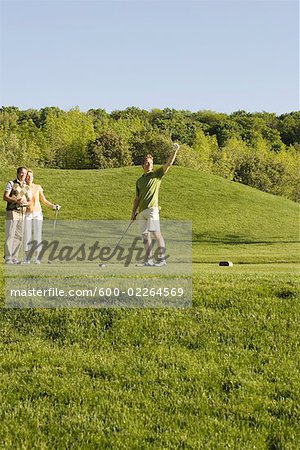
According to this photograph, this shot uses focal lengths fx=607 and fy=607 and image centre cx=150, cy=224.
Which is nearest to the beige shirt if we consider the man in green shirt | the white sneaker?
the man in green shirt

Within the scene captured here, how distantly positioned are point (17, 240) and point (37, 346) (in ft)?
24.4

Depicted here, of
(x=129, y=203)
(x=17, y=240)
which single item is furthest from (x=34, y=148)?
(x=17, y=240)

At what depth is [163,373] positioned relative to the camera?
7.53 metres

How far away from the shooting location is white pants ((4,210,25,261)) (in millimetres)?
15031

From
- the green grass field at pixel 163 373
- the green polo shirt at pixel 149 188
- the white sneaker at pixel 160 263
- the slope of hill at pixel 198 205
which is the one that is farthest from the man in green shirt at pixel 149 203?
the slope of hill at pixel 198 205

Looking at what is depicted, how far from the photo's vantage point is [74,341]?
8656mm

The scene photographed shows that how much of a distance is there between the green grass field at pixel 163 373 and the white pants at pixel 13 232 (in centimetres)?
467

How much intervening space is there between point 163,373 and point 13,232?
28.4 ft

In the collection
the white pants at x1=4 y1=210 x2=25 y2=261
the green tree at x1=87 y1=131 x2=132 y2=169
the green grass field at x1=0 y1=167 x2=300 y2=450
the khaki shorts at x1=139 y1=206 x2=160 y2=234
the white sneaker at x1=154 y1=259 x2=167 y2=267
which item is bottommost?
the green grass field at x1=0 y1=167 x2=300 y2=450

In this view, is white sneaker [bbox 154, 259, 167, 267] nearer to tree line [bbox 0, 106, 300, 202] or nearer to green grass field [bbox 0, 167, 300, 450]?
green grass field [bbox 0, 167, 300, 450]

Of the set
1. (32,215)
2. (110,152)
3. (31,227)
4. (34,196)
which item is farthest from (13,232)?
(110,152)

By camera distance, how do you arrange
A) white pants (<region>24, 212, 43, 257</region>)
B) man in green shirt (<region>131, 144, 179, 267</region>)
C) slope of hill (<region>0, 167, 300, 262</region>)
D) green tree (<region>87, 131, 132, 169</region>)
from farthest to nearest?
green tree (<region>87, 131, 132, 169</region>) < slope of hill (<region>0, 167, 300, 262</region>) < white pants (<region>24, 212, 43, 257</region>) < man in green shirt (<region>131, 144, 179, 267</region>)

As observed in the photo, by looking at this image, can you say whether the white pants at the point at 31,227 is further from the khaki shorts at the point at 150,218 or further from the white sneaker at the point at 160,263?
the white sneaker at the point at 160,263

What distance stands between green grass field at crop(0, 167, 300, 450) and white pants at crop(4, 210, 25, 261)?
184 inches
